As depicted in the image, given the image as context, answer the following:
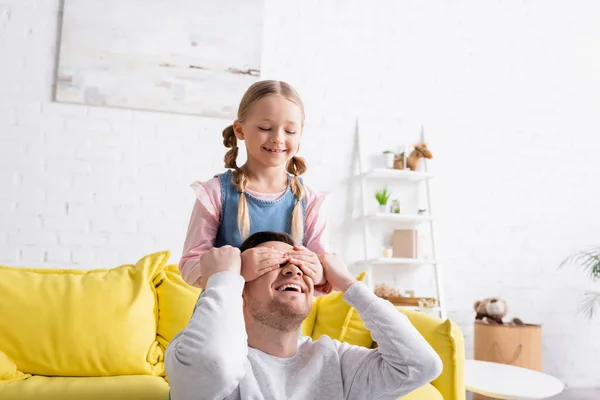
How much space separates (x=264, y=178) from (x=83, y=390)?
1.12 m

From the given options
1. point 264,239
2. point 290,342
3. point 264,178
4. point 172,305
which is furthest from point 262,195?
point 172,305

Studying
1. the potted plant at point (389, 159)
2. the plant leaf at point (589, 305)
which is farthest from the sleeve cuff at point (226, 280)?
the plant leaf at point (589, 305)

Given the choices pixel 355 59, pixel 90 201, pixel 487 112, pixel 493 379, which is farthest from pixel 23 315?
pixel 487 112

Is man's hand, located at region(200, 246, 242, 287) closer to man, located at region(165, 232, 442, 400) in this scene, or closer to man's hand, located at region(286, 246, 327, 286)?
man, located at region(165, 232, 442, 400)

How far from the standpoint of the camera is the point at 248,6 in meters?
3.50

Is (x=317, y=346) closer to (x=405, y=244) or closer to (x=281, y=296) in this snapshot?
(x=281, y=296)

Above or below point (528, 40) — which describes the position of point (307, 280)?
below

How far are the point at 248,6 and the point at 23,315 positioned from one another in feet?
7.03

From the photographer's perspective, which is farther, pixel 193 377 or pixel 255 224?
pixel 255 224

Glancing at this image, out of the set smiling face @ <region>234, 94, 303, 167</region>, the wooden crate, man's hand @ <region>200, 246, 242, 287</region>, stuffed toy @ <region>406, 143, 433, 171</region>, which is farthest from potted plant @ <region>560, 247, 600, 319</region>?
man's hand @ <region>200, 246, 242, 287</region>

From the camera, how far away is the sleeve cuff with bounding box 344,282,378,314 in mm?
1346

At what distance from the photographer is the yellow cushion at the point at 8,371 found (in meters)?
2.14

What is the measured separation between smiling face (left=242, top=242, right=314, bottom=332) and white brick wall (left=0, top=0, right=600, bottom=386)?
6.60ft

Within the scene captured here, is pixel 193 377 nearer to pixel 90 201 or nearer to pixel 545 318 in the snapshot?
pixel 90 201
